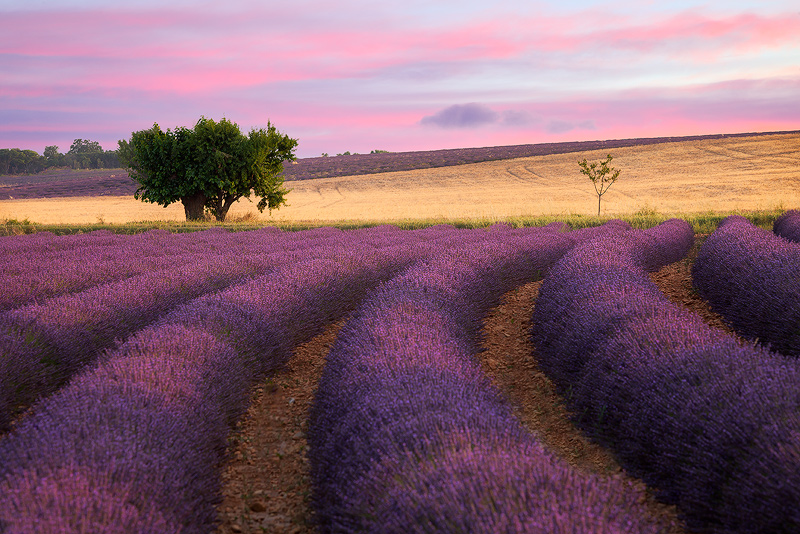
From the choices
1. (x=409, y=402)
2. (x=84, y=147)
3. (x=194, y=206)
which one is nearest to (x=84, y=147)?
(x=84, y=147)

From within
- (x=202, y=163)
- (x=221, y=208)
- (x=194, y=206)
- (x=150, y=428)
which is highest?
(x=202, y=163)

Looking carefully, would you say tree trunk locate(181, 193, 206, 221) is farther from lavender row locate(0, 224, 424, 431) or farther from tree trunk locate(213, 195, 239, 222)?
lavender row locate(0, 224, 424, 431)

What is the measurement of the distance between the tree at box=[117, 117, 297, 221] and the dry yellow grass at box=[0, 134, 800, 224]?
2.19 metres

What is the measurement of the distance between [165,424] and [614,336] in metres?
2.97

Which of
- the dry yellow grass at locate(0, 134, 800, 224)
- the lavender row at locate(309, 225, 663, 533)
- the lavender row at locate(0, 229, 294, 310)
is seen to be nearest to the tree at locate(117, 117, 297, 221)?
the dry yellow grass at locate(0, 134, 800, 224)

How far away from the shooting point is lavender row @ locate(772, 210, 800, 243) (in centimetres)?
1033

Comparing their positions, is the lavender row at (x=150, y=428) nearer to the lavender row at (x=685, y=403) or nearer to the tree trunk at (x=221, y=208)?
the lavender row at (x=685, y=403)

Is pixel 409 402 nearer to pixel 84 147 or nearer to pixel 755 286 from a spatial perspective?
pixel 755 286

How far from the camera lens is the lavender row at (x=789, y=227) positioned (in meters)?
10.3

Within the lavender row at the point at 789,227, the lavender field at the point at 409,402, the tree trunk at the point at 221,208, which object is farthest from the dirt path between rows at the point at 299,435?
the tree trunk at the point at 221,208

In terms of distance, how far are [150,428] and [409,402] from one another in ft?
3.95

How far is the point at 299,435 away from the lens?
410 centimetres

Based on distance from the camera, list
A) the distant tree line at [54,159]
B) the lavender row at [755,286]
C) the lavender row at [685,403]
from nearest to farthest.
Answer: the lavender row at [685,403], the lavender row at [755,286], the distant tree line at [54,159]

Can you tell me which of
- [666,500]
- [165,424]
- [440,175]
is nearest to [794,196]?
[440,175]
